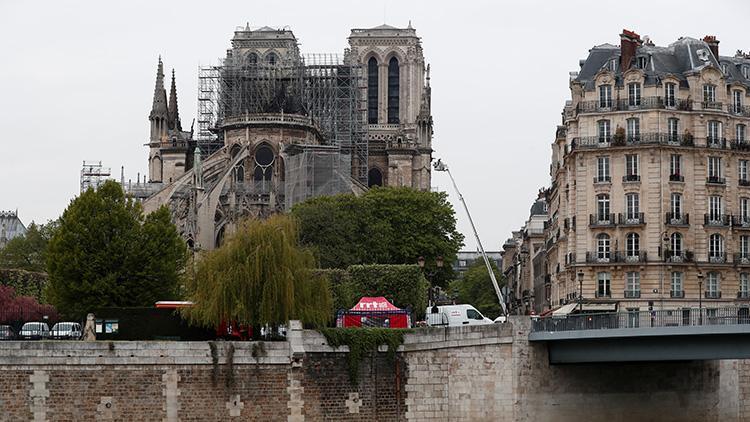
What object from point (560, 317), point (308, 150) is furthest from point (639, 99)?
point (308, 150)

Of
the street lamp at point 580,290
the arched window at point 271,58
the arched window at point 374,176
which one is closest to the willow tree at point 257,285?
the street lamp at point 580,290

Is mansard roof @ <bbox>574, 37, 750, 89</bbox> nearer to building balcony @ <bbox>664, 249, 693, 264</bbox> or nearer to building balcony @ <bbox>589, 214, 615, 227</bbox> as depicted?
building balcony @ <bbox>589, 214, 615, 227</bbox>

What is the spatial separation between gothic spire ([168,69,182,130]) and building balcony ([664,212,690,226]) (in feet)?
230

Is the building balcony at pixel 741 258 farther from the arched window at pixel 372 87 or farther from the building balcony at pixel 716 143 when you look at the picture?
the arched window at pixel 372 87

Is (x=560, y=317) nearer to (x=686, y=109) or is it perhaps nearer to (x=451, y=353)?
(x=451, y=353)

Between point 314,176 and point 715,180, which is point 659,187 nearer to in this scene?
point 715,180

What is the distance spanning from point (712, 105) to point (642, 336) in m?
20.9

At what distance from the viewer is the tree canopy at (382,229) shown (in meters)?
77.7

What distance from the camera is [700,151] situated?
195 feet

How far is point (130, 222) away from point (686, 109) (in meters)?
23.4

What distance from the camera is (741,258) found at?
197 feet

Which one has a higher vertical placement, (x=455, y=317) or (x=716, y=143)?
(x=716, y=143)

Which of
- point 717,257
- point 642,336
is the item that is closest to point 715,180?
point 717,257

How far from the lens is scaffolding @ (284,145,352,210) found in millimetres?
97250
